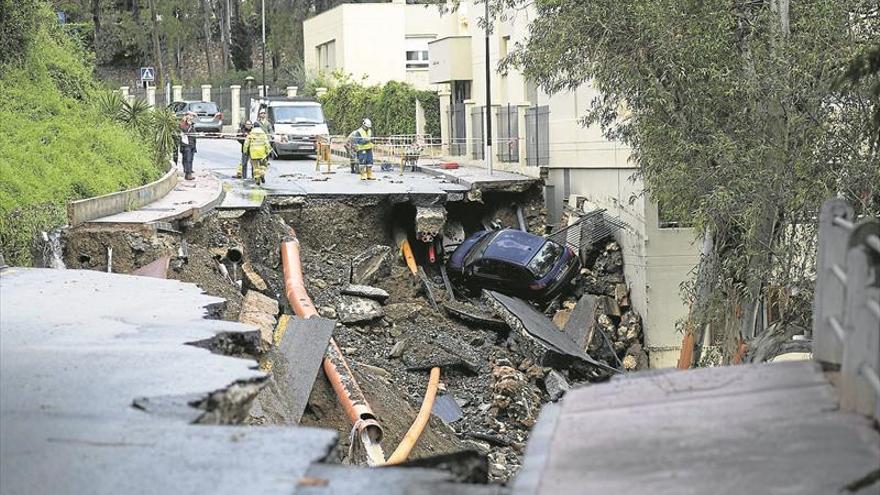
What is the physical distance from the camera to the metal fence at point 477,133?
38188mm

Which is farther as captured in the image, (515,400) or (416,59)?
(416,59)

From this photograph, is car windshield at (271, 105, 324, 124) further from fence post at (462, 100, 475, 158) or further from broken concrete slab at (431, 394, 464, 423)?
broken concrete slab at (431, 394, 464, 423)

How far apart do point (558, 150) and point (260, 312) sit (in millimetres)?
13696

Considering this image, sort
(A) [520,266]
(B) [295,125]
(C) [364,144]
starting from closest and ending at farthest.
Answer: (A) [520,266] → (C) [364,144] → (B) [295,125]

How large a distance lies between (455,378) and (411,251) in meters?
7.07

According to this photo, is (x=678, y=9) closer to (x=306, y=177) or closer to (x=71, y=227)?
(x=71, y=227)

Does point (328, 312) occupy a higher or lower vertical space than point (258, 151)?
lower

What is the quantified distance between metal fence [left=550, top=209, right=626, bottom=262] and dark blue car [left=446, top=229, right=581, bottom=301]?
47 cm

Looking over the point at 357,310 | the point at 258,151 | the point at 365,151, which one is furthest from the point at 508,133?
the point at 357,310

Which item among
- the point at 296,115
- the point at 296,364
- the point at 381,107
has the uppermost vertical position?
the point at 381,107

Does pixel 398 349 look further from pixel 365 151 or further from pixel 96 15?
pixel 96 15

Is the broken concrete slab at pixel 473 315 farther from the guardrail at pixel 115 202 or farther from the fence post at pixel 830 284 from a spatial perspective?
the fence post at pixel 830 284

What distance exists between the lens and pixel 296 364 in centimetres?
1612

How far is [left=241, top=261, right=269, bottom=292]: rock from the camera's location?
21.5 m
